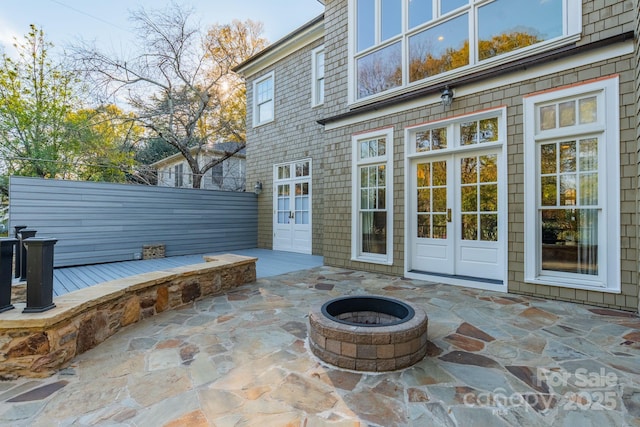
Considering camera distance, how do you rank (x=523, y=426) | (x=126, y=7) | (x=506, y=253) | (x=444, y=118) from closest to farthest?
(x=523, y=426) → (x=506, y=253) → (x=444, y=118) → (x=126, y=7)

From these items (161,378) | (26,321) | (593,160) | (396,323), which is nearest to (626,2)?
(593,160)

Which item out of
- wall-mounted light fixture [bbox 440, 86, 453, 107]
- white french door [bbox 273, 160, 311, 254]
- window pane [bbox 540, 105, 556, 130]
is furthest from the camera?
white french door [bbox 273, 160, 311, 254]

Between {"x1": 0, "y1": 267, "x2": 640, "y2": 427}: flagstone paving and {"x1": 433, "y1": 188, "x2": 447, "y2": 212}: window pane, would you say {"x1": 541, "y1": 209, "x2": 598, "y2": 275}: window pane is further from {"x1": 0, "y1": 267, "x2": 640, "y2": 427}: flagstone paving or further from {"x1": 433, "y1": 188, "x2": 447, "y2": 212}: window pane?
{"x1": 433, "y1": 188, "x2": 447, "y2": 212}: window pane

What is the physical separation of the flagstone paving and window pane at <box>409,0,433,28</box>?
14.7 ft

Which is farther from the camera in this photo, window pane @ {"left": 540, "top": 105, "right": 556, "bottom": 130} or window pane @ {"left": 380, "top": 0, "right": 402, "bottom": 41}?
window pane @ {"left": 380, "top": 0, "right": 402, "bottom": 41}

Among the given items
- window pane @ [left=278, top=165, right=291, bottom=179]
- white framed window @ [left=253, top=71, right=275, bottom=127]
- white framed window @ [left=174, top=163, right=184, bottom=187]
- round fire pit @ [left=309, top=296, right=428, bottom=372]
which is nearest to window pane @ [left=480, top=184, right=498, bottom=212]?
round fire pit @ [left=309, top=296, right=428, bottom=372]

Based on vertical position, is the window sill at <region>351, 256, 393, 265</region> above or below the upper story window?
below

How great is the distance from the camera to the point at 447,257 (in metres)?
4.65

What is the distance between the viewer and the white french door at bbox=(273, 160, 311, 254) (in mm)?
7891

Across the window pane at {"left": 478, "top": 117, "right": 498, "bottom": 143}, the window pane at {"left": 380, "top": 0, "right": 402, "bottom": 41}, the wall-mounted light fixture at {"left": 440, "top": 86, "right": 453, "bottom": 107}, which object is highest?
the window pane at {"left": 380, "top": 0, "right": 402, "bottom": 41}

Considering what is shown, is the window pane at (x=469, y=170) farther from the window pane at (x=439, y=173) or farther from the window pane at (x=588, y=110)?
the window pane at (x=588, y=110)

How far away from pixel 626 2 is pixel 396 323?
4373mm

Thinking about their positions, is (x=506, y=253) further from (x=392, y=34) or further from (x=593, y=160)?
(x=392, y=34)

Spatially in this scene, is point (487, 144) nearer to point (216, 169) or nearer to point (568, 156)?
point (568, 156)
